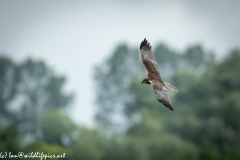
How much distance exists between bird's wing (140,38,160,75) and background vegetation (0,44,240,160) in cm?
2666

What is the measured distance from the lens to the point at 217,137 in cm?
6538

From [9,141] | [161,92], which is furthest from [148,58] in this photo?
[9,141]

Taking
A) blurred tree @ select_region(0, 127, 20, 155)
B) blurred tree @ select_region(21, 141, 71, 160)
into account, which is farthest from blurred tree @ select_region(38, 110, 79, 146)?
blurred tree @ select_region(0, 127, 20, 155)

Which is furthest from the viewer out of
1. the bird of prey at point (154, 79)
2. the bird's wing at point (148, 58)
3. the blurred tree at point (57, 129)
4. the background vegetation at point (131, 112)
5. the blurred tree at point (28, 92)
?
the blurred tree at point (28, 92)

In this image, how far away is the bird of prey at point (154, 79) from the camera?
20428 millimetres

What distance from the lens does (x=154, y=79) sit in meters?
22.1

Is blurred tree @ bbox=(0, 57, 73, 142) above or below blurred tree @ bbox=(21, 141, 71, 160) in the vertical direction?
above

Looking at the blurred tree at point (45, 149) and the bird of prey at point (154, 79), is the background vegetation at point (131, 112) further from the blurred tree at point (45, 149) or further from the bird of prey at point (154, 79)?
the bird of prey at point (154, 79)

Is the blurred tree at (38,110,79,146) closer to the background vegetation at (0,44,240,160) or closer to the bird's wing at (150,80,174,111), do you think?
the background vegetation at (0,44,240,160)

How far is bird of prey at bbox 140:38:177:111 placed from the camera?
67.0 feet

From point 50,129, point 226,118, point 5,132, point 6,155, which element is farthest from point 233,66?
point 6,155

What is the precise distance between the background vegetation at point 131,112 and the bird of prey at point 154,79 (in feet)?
87.6

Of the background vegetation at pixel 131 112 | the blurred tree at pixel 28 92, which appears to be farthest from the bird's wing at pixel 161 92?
the blurred tree at pixel 28 92

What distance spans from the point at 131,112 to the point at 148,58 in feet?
235
